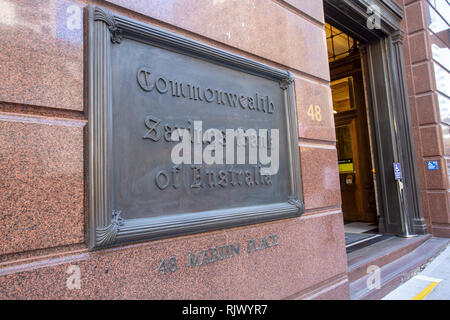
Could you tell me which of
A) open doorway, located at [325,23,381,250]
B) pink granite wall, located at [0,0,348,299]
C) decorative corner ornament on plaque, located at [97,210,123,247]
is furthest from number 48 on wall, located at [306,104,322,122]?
open doorway, located at [325,23,381,250]

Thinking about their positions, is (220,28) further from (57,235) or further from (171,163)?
(57,235)

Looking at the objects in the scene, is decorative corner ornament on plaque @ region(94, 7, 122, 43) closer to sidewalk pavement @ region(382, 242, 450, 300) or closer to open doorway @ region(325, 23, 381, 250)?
sidewalk pavement @ region(382, 242, 450, 300)

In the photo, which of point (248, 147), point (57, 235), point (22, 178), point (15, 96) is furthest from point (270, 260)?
point (15, 96)

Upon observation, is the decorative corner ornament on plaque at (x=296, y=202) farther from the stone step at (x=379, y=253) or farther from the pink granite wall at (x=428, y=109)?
the pink granite wall at (x=428, y=109)

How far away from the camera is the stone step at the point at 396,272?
364 centimetres

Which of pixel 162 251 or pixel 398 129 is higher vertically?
pixel 398 129

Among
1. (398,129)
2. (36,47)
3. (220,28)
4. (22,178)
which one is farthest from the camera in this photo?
(398,129)

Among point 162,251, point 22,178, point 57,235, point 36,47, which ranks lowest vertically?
point 162,251

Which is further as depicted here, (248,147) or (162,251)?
A: (248,147)

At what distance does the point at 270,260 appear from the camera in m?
2.53

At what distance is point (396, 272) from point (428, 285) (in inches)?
15.5

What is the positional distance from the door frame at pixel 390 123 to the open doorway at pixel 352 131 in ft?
3.96

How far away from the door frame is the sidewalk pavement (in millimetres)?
1511

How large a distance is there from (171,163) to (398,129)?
609 cm
